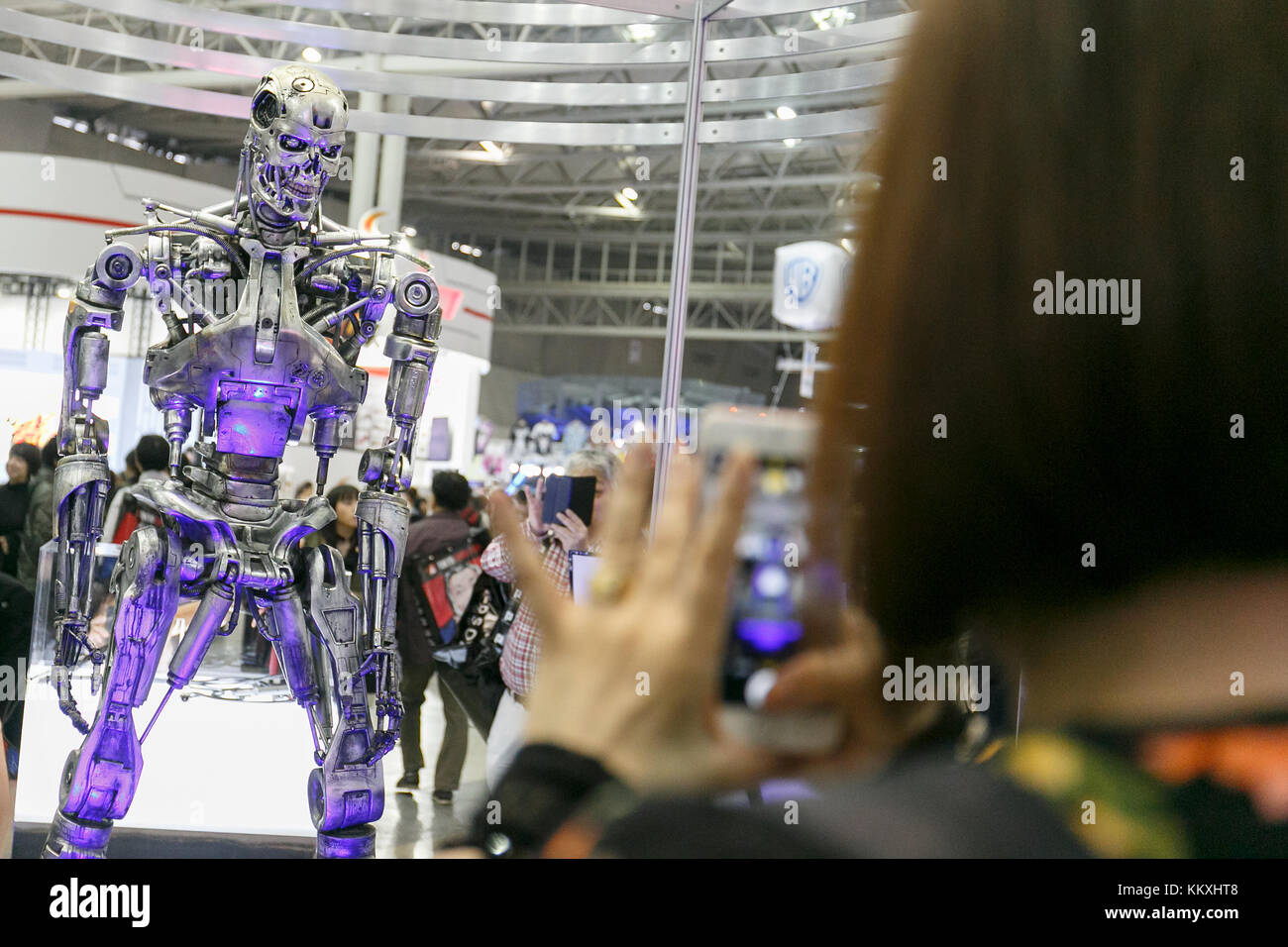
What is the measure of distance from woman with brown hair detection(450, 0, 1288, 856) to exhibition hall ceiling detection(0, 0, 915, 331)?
0.06 metres

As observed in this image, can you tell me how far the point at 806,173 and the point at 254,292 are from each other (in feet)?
34.3

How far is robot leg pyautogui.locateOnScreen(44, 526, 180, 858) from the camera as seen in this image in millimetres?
3365

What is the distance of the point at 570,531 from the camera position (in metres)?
3.94

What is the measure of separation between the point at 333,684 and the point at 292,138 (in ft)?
5.40

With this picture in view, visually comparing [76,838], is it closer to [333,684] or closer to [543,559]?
[333,684]

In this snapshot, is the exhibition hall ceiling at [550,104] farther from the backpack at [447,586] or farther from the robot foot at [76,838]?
the robot foot at [76,838]

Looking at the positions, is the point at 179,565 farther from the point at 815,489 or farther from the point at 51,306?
the point at 51,306

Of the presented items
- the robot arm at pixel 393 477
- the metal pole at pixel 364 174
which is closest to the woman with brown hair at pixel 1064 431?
the robot arm at pixel 393 477

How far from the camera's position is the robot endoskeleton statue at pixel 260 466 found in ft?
11.1

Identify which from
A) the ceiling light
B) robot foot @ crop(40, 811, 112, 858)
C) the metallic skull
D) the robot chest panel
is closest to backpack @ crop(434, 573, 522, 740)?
the robot chest panel

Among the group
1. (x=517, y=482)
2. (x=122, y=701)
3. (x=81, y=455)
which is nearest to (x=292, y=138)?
(x=81, y=455)

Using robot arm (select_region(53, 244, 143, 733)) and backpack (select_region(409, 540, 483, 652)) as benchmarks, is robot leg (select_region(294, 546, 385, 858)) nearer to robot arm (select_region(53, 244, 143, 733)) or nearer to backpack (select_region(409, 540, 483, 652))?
robot arm (select_region(53, 244, 143, 733))
